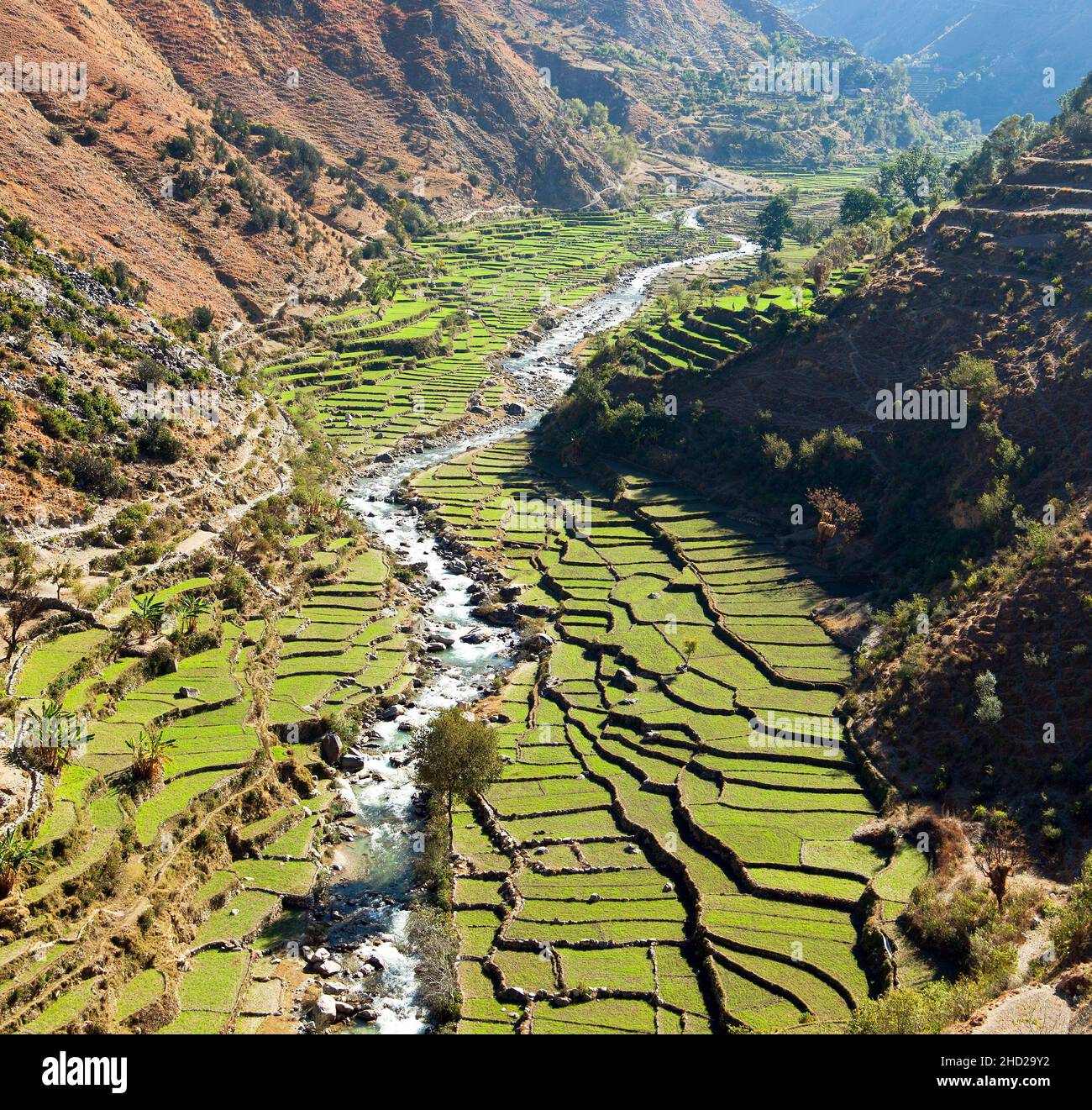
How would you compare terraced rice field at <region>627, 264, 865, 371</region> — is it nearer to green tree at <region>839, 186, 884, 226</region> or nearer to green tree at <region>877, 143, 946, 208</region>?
green tree at <region>839, 186, 884, 226</region>

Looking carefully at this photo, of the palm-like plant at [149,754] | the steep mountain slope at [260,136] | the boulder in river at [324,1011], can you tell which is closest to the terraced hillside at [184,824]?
the palm-like plant at [149,754]

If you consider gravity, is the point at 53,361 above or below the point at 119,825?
above

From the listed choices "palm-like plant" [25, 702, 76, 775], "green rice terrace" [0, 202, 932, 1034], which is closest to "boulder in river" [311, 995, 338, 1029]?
"green rice terrace" [0, 202, 932, 1034]

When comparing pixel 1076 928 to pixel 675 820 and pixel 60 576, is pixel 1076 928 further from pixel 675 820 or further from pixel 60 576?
pixel 60 576

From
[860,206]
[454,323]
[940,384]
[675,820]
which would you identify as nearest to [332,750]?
[675,820]

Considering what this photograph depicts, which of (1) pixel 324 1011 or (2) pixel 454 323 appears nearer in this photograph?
(1) pixel 324 1011
